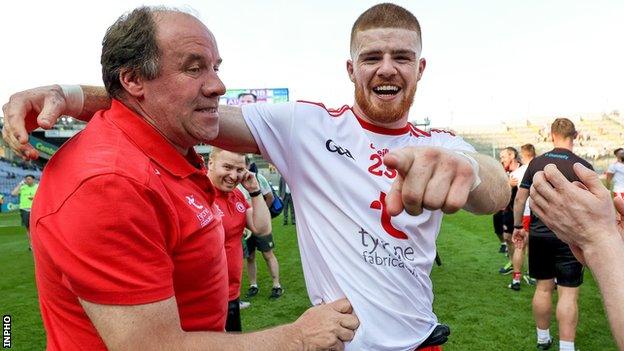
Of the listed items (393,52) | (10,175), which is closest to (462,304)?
(393,52)

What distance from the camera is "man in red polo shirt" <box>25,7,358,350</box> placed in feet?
4.28

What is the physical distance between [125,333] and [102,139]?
62cm

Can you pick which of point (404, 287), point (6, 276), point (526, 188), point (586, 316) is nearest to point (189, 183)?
point (404, 287)

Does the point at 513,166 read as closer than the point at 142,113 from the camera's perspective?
No

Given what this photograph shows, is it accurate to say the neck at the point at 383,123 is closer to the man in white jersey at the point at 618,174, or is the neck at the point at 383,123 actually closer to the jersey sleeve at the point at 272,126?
the jersey sleeve at the point at 272,126

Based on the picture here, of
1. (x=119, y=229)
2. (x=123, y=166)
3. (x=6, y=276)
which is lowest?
(x=6, y=276)

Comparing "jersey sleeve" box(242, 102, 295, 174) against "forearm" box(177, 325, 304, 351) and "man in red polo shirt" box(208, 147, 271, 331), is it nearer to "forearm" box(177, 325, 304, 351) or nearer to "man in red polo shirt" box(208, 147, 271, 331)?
"forearm" box(177, 325, 304, 351)

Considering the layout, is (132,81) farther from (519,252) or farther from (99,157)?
(519,252)

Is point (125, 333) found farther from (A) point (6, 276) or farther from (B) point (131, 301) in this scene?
(A) point (6, 276)

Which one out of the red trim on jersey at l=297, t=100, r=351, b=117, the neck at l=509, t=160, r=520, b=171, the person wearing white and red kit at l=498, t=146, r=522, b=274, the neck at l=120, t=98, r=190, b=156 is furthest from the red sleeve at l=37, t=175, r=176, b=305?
the neck at l=509, t=160, r=520, b=171

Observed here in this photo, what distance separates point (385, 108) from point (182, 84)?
107cm

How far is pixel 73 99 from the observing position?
1.94m

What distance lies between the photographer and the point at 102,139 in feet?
4.96

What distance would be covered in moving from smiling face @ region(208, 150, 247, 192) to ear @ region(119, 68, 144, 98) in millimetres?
2572
